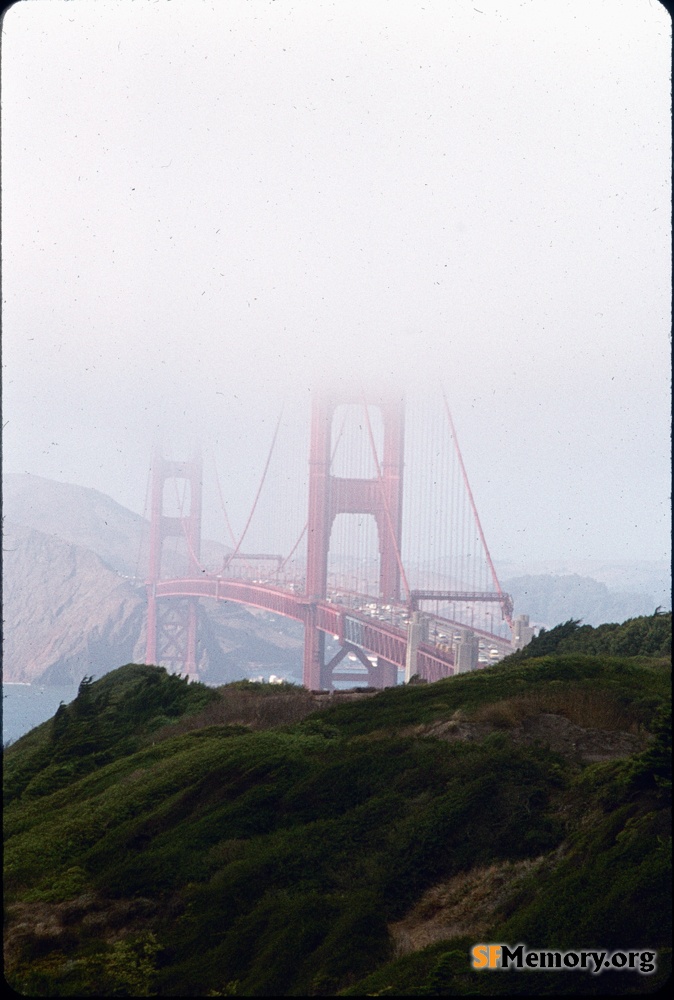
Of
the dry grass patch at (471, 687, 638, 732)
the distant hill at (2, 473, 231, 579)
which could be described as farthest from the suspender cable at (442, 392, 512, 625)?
the distant hill at (2, 473, 231, 579)

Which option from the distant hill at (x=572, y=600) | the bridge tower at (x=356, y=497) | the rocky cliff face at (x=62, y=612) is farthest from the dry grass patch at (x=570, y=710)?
the distant hill at (x=572, y=600)

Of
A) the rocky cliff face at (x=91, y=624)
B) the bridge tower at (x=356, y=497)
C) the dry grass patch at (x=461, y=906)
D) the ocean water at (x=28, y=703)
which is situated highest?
the bridge tower at (x=356, y=497)

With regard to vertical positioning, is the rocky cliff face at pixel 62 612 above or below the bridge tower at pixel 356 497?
below

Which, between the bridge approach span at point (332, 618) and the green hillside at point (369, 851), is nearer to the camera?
the green hillside at point (369, 851)

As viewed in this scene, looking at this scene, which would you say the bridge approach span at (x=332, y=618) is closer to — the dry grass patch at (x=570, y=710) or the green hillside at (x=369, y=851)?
the dry grass patch at (x=570, y=710)

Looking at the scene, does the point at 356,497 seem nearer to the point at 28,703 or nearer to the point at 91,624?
the point at 28,703

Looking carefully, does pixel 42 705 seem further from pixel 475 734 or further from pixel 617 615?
pixel 475 734

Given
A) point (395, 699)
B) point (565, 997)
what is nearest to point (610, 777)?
point (565, 997)
